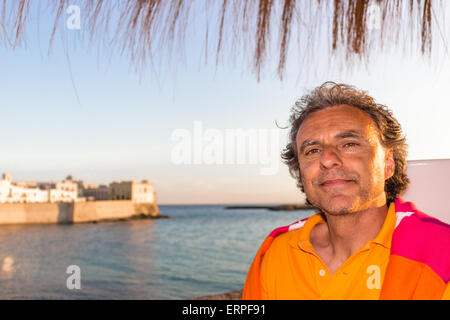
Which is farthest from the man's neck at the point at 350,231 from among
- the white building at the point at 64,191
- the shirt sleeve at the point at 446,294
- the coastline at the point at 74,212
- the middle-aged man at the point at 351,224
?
the white building at the point at 64,191

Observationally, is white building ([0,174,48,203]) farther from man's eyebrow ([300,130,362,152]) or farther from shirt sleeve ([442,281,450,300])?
shirt sleeve ([442,281,450,300])

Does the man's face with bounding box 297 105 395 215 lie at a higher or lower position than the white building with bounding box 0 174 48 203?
higher

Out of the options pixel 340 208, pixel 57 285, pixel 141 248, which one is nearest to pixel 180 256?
pixel 141 248

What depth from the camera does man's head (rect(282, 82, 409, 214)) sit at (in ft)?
Result: 3.64

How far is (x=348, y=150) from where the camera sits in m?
1.14

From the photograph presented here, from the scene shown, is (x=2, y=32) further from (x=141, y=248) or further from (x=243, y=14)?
(x=141, y=248)

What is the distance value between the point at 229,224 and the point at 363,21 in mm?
46201

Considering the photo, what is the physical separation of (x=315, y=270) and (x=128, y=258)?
32894mm

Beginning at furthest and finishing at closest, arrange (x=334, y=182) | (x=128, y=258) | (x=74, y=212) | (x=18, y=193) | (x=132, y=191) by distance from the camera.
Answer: (x=132, y=191)
(x=18, y=193)
(x=74, y=212)
(x=128, y=258)
(x=334, y=182)

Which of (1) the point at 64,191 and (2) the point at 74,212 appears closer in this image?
(2) the point at 74,212

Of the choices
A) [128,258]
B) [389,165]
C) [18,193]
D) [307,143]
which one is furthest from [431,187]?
[18,193]

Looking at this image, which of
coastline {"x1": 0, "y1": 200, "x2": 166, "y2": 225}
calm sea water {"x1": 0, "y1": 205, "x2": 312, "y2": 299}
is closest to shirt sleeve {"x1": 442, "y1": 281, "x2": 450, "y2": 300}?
calm sea water {"x1": 0, "y1": 205, "x2": 312, "y2": 299}

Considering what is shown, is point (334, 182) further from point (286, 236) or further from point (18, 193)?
point (18, 193)

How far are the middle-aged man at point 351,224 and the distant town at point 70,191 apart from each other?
161ft
